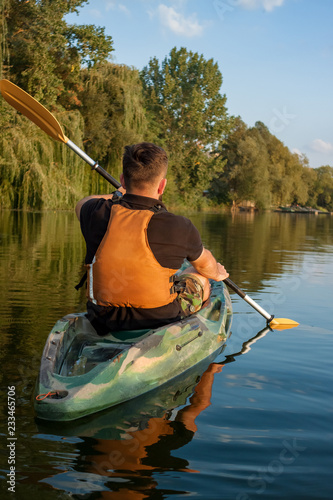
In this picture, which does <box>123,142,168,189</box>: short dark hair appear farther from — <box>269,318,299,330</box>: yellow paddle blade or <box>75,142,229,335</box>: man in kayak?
<box>269,318,299,330</box>: yellow paddle blade

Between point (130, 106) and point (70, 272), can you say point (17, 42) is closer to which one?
point (130, 106)

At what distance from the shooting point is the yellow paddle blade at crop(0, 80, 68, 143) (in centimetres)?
518

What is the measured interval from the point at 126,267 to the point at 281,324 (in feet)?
9.45

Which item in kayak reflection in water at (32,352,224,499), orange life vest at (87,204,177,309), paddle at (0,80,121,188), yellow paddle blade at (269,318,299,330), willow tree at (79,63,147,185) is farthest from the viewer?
willow tree at (79,63,147,185)

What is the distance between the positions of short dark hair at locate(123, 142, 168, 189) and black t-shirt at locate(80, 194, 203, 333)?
0.34ft

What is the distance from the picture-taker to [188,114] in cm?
4584

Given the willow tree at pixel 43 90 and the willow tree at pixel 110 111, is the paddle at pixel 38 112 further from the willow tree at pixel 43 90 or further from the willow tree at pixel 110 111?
the willow tree at pixel 110 111

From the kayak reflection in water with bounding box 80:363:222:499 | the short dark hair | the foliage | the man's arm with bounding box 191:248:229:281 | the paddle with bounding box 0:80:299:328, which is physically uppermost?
the foliage

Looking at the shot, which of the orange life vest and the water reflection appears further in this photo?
the orange life vest

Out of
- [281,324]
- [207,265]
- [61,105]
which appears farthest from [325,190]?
[207,265]

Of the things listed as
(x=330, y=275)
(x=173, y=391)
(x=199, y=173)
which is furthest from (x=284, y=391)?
(x=199, y=173)

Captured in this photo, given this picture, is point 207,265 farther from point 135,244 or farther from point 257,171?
point 257,171

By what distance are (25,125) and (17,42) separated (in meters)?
4.42

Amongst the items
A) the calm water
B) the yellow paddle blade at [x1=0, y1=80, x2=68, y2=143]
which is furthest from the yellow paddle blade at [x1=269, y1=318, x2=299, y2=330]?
the yellow paddle blade at [x1=0, y1=80, x2=68, y2=143]
